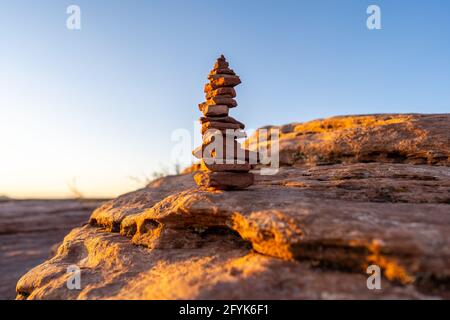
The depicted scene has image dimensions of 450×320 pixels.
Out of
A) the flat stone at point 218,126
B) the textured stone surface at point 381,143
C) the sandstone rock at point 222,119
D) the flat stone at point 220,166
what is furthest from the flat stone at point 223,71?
the textured stone surface at point 381,143

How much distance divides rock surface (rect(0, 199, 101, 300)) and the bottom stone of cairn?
14163 mm

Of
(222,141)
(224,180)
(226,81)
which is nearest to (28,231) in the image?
(224,180)

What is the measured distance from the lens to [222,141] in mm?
8375

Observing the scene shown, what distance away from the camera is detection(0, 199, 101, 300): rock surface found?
2011cm

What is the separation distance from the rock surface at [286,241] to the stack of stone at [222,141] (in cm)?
49

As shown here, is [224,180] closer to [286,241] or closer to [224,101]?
[224,101]

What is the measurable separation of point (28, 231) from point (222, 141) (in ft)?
94.5

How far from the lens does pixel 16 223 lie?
1174 inches

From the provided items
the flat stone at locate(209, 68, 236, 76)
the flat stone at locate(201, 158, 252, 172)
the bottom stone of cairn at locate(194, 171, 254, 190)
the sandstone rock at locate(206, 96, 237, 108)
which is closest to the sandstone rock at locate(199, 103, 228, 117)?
the sandstone rock at locate(206, 96, 237, 108)

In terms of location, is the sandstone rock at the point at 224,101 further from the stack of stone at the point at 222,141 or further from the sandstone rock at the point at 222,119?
the sandstone rock at the point at 222,119

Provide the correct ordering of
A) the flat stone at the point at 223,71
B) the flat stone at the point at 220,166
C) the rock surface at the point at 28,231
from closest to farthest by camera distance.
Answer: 1. the flat stone at the point at 220,166
2. the flat stone at the point at 223,71
3. the rock surface at the point at 28,231

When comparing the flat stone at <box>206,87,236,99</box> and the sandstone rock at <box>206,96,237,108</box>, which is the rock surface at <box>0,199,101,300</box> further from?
the flat stone at <box>206,87,236,99</box>

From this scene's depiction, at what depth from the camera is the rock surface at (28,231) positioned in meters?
20.1
